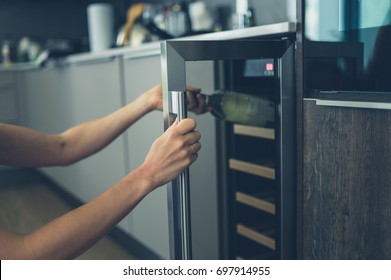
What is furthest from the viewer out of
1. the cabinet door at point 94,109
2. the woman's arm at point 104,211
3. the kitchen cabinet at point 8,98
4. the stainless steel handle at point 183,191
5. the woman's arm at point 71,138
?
the kitchen cabinet at point 8,98

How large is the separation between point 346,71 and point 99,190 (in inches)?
56.1

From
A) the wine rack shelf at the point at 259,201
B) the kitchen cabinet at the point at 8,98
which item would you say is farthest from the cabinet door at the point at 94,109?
the kitchen cabinet at the point at 8,98

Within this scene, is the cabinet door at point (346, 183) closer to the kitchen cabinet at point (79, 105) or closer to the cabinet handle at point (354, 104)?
the cabinet handle at point (354, 104)

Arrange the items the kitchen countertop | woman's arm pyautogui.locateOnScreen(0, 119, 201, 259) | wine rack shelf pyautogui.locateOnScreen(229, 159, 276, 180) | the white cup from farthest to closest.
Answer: the white cup, wine rack shelf pyautogui.locateOnScreen(229, 159, 276, 180), the kitchen countertop, woman's arm pyautogui.locateOnScreen(0, 119, 201, 259)

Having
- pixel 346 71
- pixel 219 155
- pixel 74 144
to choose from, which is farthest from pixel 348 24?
pixel 74 144

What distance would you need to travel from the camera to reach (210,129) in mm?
1310

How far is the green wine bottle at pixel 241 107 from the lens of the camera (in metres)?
1.12

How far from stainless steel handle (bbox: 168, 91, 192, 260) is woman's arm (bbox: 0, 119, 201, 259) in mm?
29

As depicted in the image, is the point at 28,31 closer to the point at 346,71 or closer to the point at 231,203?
the point at 231,203

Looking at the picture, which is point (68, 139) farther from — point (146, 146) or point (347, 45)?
point (347, 45)

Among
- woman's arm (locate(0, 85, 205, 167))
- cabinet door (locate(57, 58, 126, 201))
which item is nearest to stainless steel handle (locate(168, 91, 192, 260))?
woman's arm (locate(0, 85, 205, 167))

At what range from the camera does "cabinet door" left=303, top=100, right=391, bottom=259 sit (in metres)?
0.82

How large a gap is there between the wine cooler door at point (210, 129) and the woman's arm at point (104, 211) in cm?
6

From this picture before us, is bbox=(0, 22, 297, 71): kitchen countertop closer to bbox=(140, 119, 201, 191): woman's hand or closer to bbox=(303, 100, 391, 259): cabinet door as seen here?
bbox=(303, 100, 391, 259): cabinet door
